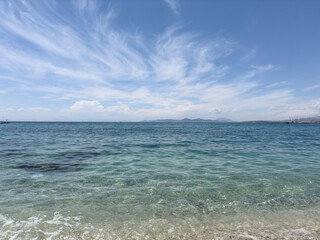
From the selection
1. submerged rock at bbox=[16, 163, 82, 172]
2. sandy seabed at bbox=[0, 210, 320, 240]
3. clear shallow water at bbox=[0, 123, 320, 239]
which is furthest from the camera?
submerged rock at bbox=[16, 163, 82, 172]

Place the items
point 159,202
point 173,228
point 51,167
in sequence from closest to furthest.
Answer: point 173,228
point 159,202
point 51,167

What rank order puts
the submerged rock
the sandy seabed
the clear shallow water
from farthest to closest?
1. the submerged rock
2. the clear shallow water
3. the sandy seabed

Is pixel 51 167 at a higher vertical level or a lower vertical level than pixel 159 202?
higher

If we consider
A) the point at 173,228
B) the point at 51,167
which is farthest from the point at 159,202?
the point at 51,167

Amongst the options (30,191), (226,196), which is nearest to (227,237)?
(226,196)

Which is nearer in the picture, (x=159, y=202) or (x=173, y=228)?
(x=173, y=228)

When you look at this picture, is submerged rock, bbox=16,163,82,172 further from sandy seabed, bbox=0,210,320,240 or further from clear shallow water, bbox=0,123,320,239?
sandy seabed, bbox=0,210,320,240

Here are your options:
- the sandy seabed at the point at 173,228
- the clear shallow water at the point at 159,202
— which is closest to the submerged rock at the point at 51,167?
the clear shallow water at the point at 159,202

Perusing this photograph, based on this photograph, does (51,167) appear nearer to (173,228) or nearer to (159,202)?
(159,202)

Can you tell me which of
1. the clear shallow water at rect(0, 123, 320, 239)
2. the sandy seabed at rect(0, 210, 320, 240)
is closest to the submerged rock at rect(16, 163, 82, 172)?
the clear shallow water at rect(0, 123, 320, 239)

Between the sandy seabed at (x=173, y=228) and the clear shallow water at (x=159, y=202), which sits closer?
the sandy seabed at (x=173, y=228)

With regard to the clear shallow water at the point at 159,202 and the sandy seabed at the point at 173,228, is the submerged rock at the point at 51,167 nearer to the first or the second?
the clear shallow water at the point at 159,202

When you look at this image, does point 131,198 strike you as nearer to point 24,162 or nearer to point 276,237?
point 276,237

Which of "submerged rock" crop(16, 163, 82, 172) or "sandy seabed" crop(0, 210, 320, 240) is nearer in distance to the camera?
"sandy seabed" crop(0, 210, 320, 240)
